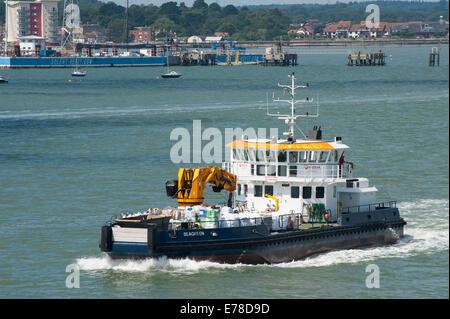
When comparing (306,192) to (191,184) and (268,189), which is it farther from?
(191,184)

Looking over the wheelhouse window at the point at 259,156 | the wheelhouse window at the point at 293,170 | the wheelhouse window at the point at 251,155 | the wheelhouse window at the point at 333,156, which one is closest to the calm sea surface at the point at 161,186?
the wheelhouse window at the point at 293,170

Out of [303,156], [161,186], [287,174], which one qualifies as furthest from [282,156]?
[161,186]

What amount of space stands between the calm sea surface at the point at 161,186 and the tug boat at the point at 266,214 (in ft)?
2.14

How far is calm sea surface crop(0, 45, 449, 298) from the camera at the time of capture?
37125 mm

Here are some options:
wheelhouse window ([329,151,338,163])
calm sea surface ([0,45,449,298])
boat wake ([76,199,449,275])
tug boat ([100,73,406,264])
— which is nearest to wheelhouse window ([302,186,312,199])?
tug boat ([100,73,406,264])

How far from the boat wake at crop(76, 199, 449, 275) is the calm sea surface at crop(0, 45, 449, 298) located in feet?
0.20

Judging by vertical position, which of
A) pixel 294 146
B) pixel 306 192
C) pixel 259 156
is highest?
pixel 294 146

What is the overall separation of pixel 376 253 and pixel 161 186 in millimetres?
20764

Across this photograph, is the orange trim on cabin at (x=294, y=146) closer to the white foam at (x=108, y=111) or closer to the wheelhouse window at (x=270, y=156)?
the wheelhouse window at (x=270, y=156)

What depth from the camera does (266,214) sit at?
40.7 metres

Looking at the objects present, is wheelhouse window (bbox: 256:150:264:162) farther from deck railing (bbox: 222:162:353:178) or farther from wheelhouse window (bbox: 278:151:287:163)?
wheelhouse window (bbox: 278:151:287:163)

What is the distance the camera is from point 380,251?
42969 millimetres
